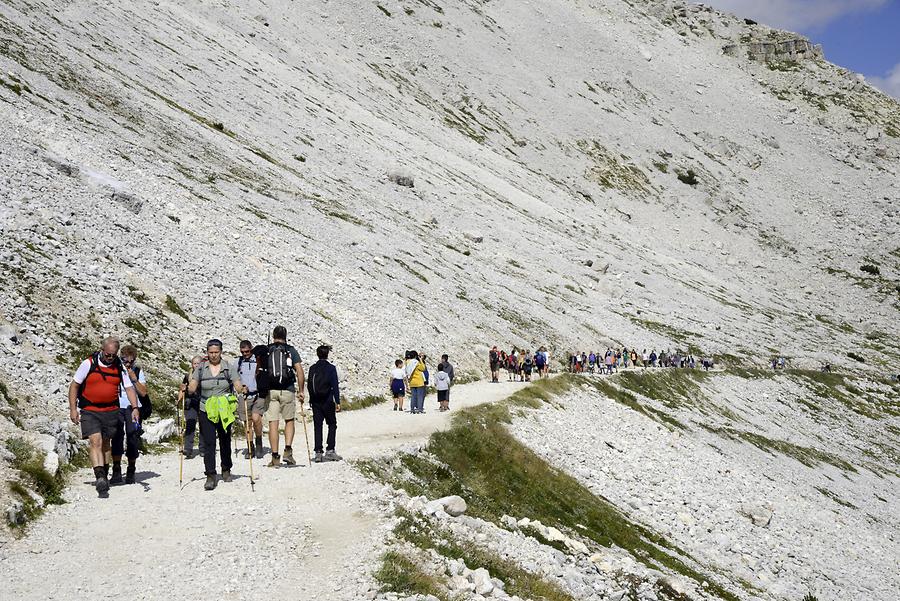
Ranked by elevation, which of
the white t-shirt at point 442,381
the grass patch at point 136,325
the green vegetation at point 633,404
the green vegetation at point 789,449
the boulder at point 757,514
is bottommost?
the green vegetation at point 789,449

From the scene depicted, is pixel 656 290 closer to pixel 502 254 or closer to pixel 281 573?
pixel 502 254

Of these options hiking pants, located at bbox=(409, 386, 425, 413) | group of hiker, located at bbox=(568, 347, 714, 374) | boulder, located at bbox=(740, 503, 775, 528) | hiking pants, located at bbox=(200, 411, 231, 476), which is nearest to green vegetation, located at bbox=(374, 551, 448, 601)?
hiking pants, located at bbox=(200, 411, 231, 476)

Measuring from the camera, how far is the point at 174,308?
79.8 feet

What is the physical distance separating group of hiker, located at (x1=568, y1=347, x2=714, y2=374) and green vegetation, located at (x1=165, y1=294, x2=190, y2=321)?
27.5 meters

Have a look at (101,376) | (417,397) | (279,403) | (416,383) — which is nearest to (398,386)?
(416,383)

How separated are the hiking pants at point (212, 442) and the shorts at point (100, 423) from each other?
150cm

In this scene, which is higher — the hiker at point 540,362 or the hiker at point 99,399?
the hiker at point 99,399

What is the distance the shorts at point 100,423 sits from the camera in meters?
12.3

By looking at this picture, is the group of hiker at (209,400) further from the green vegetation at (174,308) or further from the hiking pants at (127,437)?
the green vegetation at (174,308)

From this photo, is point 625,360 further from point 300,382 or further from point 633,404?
point 300,382

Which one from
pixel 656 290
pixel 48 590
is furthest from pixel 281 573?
pixel 656 290

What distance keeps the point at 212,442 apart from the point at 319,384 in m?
3.10

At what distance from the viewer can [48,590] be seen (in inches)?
343

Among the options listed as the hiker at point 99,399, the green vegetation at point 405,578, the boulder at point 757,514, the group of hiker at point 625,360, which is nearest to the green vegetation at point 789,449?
the group of hiker at point 625,360
